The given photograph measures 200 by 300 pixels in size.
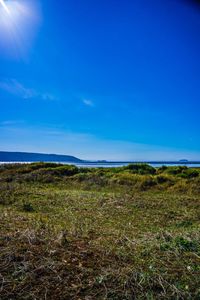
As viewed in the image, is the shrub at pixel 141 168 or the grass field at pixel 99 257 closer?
the grass field at pixel 99 257

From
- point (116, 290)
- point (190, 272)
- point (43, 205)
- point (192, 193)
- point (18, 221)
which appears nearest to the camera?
point (116, 290)

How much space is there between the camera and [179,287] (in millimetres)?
2729

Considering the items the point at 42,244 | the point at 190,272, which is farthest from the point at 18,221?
the point at 190,272

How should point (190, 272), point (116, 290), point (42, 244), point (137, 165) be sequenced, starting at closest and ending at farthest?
point (116, 290) < point (190, 272) < point (42, 244) < point (137, 165)

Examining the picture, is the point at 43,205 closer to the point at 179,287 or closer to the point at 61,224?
the point at 61,224

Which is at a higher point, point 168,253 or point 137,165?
point 137,165

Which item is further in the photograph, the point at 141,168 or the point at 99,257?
the point at 141,168

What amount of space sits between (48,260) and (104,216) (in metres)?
3.29

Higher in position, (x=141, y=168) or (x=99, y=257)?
(x=141, y=168)

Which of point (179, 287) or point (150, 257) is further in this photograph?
point (150, 257)

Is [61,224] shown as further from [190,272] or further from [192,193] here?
[192,193]

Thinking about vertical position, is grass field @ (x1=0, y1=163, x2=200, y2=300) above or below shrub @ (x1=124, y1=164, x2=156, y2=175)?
below

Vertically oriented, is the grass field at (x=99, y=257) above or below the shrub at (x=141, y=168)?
below

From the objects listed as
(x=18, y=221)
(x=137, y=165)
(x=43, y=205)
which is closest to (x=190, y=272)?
(x=18, y=221)
